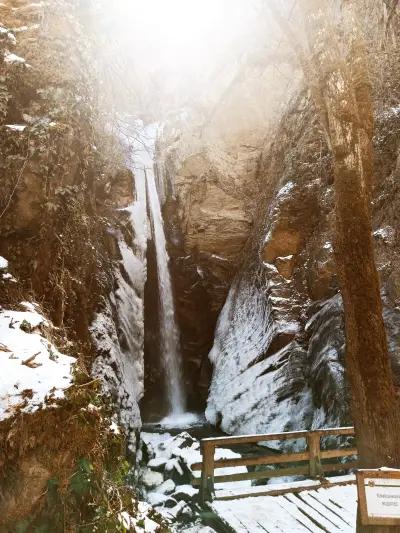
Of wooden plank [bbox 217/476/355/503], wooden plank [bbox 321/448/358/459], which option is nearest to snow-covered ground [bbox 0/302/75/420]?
wooden plank [bbox 217/476/355/503]

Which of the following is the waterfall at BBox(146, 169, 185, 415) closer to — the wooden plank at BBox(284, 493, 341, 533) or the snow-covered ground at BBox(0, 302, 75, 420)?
the wooden plank at BBox(284, 493, 341, 533)

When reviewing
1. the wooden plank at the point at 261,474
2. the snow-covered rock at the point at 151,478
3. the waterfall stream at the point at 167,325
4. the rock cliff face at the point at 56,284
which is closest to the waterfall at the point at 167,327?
the waterfall stream at the point at 167,325

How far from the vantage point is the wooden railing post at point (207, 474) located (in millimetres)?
6164

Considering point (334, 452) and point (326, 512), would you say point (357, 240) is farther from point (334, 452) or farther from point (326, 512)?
point (334, 452)

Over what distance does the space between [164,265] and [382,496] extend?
1622 cm

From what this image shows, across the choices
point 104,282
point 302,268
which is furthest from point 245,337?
point 104,282

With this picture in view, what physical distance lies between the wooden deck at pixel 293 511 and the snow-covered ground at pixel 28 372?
10.1 ft

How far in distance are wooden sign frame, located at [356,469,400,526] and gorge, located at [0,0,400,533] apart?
6.21ft

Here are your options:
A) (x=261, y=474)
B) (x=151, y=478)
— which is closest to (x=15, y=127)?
(x=151, y=478)

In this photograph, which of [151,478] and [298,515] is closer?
[298,515]

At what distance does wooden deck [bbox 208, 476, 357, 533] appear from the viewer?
533 cm

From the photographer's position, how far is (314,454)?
6.88 metres

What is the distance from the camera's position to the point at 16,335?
15.0 feet

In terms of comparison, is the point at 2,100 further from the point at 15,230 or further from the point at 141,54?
the point at 141,54
